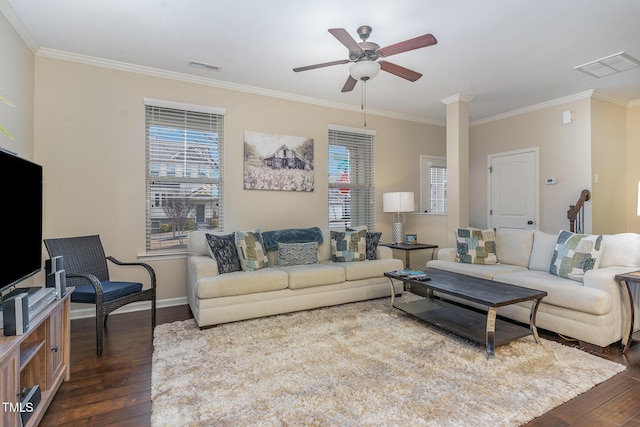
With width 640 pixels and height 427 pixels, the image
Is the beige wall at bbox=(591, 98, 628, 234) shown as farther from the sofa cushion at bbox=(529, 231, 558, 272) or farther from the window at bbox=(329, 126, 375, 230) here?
the window at bbox=(329, 126, 375, 230)

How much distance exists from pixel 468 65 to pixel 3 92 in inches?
173

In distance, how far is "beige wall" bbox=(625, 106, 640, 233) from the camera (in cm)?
491

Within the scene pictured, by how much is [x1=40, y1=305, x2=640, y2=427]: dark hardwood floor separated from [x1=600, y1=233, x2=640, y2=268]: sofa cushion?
0.71m

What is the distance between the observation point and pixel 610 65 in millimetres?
3666

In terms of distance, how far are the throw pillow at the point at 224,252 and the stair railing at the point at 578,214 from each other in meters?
4.60

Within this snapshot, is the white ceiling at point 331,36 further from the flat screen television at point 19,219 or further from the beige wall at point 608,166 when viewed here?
the flat screen television at point 19,219

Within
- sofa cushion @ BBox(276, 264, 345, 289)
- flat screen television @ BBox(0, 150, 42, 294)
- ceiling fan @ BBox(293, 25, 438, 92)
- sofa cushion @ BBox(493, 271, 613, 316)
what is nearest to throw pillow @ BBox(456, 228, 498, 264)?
sofa cushion @ BBox(493, 271, 613, 316)

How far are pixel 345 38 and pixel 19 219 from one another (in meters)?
2.36

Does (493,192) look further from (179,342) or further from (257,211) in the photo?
(179,342)

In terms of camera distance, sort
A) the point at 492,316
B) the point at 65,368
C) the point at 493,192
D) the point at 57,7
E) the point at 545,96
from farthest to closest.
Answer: the point at 493,192 → the point at 545,96 → the point at 57,7 → the point at 492,316 → the point at 65,368

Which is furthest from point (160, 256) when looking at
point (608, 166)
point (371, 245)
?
point (608, 166)

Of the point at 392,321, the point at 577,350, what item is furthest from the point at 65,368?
the point at 577,350

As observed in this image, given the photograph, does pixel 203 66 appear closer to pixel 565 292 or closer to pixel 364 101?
pixel 364 101

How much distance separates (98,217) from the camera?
3.55 meters
